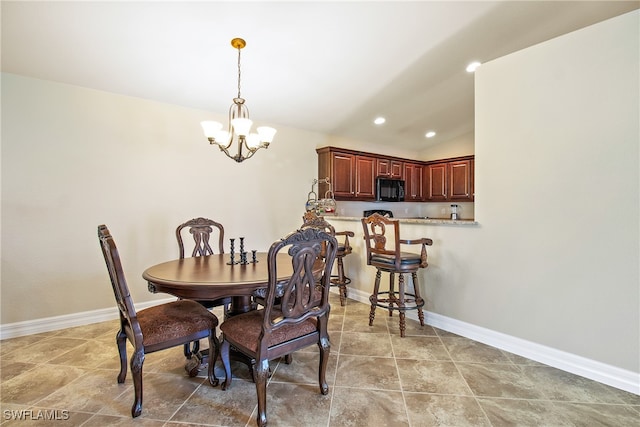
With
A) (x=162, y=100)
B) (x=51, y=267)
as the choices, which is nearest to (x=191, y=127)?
(x=162, y=100)

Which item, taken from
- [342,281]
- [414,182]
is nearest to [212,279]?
[342,281]

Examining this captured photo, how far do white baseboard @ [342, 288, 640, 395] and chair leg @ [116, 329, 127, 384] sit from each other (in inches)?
106

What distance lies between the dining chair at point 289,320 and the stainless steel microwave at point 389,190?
380 centimetres

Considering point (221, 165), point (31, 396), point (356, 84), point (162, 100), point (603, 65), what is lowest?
point (31, 396)

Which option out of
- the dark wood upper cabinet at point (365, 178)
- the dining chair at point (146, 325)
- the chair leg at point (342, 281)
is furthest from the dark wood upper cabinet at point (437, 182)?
the dining chair at point (146, 325)

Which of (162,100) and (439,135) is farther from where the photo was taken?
(439,135)

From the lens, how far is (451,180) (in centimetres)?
596

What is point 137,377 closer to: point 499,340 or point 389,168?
point 499,340

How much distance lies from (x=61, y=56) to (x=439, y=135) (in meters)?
5.80

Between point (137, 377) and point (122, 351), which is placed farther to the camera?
point (122, 351)

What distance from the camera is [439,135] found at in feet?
19.3

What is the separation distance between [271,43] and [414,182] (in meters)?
4.42

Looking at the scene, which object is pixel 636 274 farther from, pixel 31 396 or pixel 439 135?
pixel 439 135

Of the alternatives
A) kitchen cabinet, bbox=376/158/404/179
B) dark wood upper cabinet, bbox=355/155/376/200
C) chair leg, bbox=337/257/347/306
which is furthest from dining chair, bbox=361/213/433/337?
kitchen cabinet, bbox=376/158/404/179
